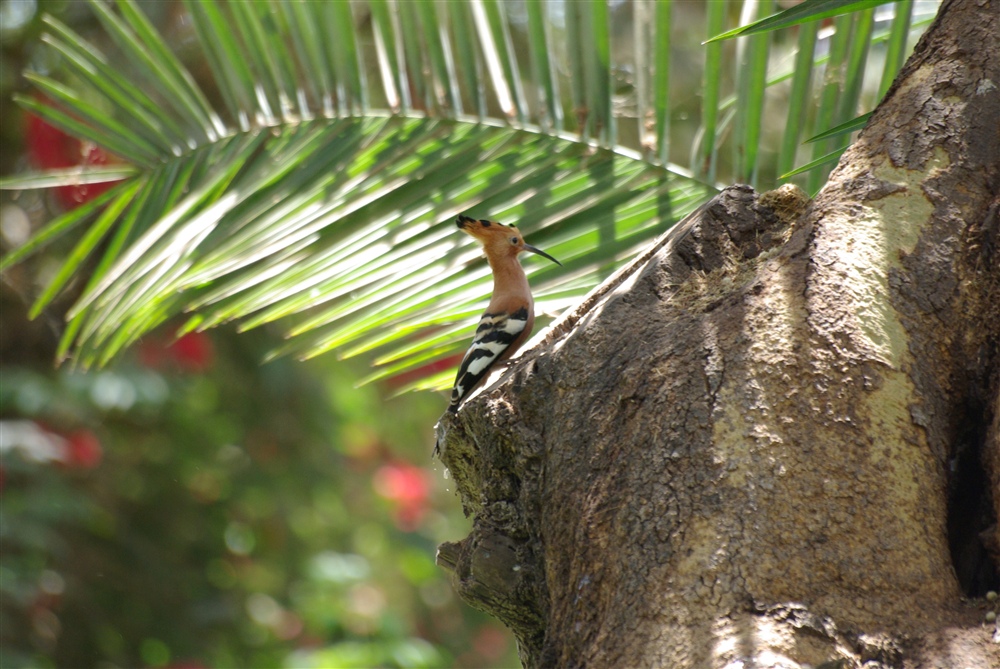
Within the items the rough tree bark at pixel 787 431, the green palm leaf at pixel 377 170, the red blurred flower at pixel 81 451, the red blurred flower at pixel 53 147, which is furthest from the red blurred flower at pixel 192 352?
the rough tree bark at pixel 787 431

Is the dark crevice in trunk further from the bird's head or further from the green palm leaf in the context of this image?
the bird's head

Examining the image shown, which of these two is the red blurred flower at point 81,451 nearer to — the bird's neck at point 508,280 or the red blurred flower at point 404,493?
the red blurred flower at point 404,493

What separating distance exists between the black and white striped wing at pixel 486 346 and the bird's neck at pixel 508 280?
3.2 inches

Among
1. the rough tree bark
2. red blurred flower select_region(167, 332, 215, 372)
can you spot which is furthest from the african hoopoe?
red blurred flower select_region(167, 332, 215, 372)

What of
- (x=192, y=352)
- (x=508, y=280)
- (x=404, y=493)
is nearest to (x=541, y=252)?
(x=508, y=280)

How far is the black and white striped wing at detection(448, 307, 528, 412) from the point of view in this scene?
9.43 ft

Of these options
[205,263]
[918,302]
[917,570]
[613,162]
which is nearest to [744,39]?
[613,162]

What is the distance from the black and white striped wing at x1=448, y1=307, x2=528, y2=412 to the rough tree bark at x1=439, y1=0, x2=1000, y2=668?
0.92 meters

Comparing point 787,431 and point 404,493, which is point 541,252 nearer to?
point 787,431

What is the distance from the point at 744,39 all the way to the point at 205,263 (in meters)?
1.63

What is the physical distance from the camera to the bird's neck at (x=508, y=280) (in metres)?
3.06

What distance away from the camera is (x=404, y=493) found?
24.0 ft

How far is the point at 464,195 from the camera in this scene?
2910 mm

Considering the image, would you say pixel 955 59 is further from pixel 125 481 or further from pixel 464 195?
pixel 125 481
